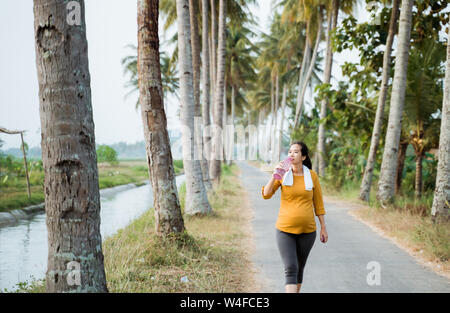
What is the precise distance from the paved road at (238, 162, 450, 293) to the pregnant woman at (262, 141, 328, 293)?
119cm

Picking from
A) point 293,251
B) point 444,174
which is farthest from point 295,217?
point 444,174

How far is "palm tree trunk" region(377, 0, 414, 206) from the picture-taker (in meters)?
10.5

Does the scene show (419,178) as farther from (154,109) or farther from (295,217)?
(295,217)

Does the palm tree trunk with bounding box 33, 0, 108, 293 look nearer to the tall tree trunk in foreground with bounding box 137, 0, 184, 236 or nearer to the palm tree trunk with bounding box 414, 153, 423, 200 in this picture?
the tall tree trunk in foreground with bounding box 137, 0, 184, 236

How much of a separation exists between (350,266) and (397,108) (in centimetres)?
632

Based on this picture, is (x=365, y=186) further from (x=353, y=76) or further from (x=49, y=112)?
(x=49, y=112)

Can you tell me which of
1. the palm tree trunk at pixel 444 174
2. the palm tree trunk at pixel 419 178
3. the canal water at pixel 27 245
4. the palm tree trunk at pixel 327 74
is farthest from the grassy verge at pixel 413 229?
the palm tree trunk at pixel 327 74

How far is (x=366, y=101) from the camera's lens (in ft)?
46.0

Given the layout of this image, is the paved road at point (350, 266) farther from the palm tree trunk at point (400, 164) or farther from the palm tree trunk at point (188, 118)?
the palm tree trunk at point (400, 164)

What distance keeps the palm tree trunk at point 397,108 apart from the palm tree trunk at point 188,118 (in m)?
5.11

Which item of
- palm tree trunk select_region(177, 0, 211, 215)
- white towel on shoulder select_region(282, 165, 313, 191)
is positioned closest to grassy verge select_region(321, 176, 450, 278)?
white towel on shoulder select_region(282, 165, 313, 191)

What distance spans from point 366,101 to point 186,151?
312 inches

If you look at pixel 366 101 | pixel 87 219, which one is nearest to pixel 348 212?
pixel 366 101

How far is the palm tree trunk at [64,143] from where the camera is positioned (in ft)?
10.3
